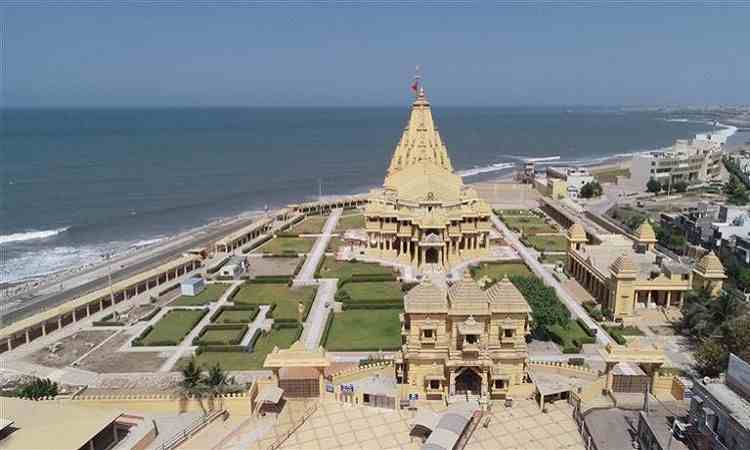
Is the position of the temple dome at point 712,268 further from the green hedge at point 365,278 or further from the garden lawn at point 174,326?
the garden lawn at point 174,326

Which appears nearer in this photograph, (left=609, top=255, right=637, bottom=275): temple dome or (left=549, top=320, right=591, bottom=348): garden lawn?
(left=549, top=320, right=591, bottom=348): garden lawn

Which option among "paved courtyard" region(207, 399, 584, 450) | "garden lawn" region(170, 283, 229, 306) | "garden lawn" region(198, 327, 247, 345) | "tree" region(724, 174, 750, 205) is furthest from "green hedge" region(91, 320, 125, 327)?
"tree" region(724, 174, 750, 205)

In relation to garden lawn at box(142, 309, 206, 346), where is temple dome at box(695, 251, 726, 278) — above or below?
above

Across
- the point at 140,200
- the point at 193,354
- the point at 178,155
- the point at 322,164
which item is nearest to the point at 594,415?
the point at 193,354

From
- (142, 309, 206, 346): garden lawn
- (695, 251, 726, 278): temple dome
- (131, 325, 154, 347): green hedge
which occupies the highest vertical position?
(695, 251, 726, 278): temple dome

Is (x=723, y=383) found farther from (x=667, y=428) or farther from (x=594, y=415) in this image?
(x=594, y=415)

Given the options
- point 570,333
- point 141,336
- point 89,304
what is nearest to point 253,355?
point 141,336

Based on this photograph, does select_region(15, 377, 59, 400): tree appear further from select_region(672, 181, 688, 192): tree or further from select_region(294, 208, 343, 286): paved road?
select_region(672, 181, 688, 192): tree
